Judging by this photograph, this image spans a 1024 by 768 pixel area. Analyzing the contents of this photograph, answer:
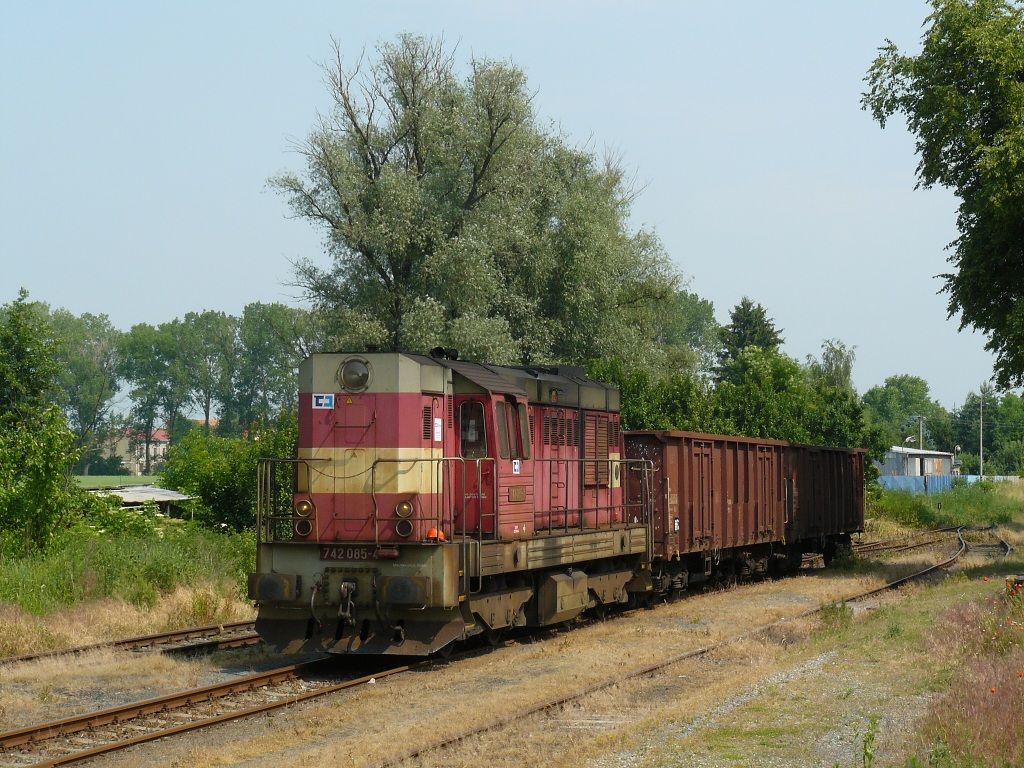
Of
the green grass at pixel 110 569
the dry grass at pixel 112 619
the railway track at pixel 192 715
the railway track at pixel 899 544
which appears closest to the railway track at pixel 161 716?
the railway track at pixel 192 715

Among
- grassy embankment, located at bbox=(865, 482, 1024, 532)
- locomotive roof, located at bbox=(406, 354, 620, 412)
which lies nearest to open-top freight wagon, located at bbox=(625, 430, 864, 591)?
locomotive roof, located at bbox=(406, 354, 620, 412)

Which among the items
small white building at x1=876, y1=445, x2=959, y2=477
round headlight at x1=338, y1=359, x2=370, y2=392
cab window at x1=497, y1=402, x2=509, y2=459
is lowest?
cab window at x1=497, y1=402, x2=509, y2=459

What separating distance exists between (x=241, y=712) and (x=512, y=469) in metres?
5.04

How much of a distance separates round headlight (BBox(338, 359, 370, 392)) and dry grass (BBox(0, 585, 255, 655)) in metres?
5.50

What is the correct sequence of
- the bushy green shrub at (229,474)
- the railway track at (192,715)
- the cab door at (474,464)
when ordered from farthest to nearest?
the bushy green shrub at (229,474), the cab door at (474,464), the railway track at (192,715)

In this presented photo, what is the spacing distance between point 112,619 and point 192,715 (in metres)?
6.61

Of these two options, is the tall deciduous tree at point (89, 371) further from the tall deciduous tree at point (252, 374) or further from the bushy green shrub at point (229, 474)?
the bushy green shrub at point (229, 474)

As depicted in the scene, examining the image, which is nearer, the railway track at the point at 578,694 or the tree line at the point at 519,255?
the railway track at the point at 578,694

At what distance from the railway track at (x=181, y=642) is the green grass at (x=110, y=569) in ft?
7.31

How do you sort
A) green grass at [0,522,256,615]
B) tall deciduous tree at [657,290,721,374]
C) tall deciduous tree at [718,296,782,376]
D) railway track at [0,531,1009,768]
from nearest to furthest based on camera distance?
1. railway track at [0,531,1009,768]
2. green grass at [0,522,256,615]
3. tall deciduous tree at [657,290,721,374]
4. tall deciduous tree at [718,296,782,376]

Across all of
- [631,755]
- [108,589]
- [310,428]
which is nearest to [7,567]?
[108,589]

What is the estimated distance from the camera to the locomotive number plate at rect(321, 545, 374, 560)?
1374cm

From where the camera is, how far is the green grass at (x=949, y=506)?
5209cm

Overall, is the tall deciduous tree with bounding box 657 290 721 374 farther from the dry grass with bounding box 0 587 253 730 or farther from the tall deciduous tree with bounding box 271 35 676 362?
the dry grass with bounding box 0 587 253 730
